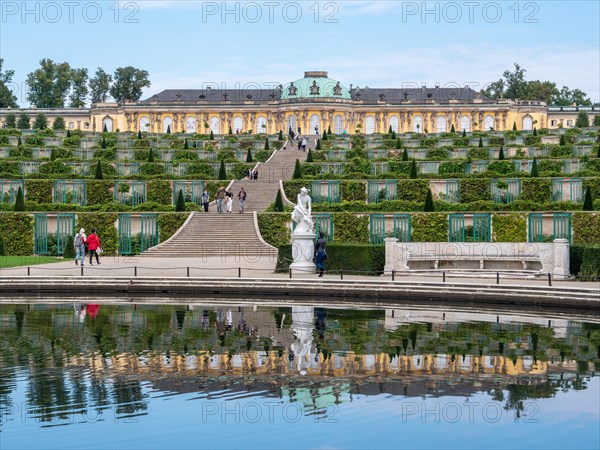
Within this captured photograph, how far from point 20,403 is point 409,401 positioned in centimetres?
536

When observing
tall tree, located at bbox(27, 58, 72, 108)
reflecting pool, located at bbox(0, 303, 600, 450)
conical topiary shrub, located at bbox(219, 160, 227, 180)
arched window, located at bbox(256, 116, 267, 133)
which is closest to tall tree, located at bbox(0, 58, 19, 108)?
tall tree, located at bbox(27, 58, 72, 108)

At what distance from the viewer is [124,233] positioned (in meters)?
37.8

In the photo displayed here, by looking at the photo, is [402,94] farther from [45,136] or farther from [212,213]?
[212,213]

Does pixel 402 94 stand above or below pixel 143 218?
above

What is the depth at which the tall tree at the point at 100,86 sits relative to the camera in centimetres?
11506

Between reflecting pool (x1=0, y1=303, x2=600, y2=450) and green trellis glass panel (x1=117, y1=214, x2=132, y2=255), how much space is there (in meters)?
15.8

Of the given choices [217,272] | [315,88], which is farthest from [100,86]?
[217,272]

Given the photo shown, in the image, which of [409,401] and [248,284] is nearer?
[409,401]

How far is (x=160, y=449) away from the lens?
Result: 1184cm

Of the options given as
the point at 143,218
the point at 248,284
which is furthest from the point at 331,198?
the point at 248,284

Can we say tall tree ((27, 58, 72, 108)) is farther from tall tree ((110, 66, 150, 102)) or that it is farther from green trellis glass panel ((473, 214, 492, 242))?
green trellis glass panel ((473, 214, 492, 242))

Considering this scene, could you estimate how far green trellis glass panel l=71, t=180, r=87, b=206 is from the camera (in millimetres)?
43156

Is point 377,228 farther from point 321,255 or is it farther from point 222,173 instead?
point 222,173

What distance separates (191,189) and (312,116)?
63042 millimetres
